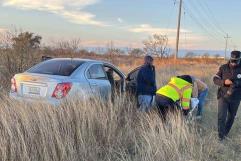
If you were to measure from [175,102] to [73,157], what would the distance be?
11.1ft

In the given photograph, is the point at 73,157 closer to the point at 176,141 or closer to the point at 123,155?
the point at 123,155

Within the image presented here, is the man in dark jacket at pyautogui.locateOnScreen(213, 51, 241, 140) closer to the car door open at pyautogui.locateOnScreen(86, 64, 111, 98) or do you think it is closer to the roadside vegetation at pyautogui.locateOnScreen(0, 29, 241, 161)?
the roadside vegetation at pyautogui.locateOnScreen(0, 29, 241, 161)

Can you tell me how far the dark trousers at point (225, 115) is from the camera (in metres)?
8.20

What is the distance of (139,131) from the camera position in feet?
23.4

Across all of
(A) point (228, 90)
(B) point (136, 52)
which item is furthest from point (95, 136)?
(B) point (136, 52)

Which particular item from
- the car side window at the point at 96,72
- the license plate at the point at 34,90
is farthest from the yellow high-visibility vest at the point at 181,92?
the license plate at the point at 34,90

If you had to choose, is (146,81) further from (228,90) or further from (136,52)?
(136,52)

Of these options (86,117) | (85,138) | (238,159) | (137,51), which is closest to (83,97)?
(86,117)

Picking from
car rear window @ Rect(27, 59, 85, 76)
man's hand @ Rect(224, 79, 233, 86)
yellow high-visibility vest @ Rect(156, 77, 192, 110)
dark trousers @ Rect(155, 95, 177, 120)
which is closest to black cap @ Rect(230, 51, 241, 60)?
man's hand @ Rect(224, 79, 233, 86)

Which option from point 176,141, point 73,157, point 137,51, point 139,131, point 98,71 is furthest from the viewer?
point 137,51

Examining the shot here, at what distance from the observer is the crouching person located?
8320 millimetres

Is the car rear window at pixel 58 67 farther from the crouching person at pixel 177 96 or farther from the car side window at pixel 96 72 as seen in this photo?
the crouching person at pixel 177 96

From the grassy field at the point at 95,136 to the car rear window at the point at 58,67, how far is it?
1535mm

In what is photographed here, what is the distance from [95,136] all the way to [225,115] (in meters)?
3.14
